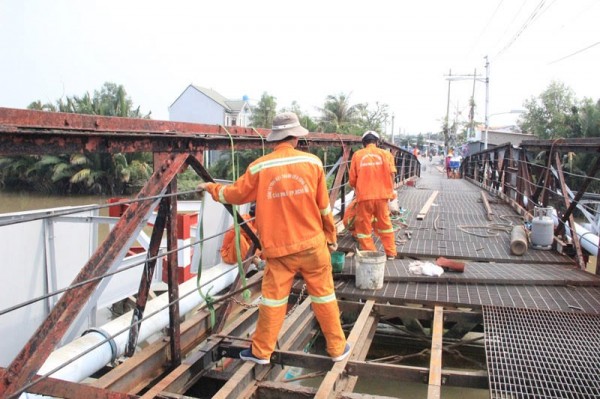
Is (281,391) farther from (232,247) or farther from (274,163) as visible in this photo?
(232,247)

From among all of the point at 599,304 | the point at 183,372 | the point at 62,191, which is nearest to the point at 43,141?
the point at 183,372

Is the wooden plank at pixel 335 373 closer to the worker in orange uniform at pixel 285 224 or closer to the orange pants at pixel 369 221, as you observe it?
the worker in orange uniform at pixel 285 224

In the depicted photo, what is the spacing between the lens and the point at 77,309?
2334mm

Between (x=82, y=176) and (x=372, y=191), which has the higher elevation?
(x=372, y=191)

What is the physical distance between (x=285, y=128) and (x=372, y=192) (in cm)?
266

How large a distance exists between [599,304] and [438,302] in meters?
1.45

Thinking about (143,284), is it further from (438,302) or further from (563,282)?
(563,282)

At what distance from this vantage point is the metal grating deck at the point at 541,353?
3.05 m

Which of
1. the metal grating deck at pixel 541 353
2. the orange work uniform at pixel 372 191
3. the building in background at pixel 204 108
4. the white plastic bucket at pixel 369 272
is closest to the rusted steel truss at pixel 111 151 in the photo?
the metal grating deck at pixel 541 353

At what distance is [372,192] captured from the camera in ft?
→ 18.6

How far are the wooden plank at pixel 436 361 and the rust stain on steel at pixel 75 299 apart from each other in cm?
211

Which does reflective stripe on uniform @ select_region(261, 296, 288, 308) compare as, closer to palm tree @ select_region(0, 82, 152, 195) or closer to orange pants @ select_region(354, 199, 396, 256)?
orange pants @ select_region(354, 199, 396, 256)

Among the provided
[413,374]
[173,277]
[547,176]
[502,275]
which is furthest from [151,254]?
[547,176]

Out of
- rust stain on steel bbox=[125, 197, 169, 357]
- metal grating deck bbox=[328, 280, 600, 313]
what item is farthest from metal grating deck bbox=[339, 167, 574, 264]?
rust stain on steel bbox=[125, 197, 169, 357]
